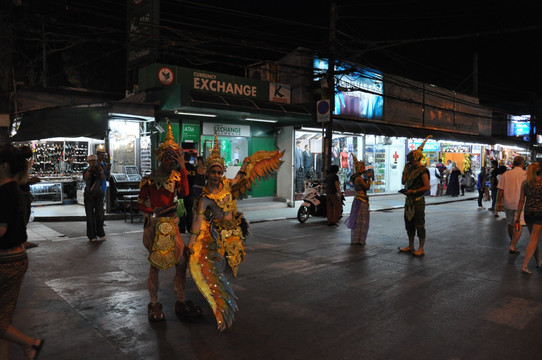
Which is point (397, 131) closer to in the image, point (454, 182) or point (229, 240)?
point (454, 182)

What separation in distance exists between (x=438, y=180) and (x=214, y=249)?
2405 cm

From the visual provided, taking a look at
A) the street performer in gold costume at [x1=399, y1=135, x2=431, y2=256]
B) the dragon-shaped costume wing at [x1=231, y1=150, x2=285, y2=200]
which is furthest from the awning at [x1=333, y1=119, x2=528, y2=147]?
the dragon-shaped costume wing at [x1=231, y1=150, x2=285, y2=200]

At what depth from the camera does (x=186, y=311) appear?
17.5 feet

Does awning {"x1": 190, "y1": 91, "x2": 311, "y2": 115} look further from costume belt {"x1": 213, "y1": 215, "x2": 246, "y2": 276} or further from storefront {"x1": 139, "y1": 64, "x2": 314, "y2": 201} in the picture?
costume belt {"x1": 213, "y1": 215, "x2": 246, "y2": 276}

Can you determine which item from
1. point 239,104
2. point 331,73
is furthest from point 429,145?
point 239,104

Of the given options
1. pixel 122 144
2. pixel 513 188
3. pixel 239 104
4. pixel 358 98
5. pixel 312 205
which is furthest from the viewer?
pixel 358 98

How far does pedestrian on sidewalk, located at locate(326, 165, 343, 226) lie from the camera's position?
13.7 meters

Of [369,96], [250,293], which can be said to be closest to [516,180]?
[250,293]

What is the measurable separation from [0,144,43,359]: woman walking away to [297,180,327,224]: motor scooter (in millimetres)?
11091

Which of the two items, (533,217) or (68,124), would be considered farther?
(68,124)

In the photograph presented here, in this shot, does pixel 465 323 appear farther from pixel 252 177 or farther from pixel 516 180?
pixel 516 180

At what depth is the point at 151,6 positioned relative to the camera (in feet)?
47.9

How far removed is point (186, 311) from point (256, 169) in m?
1.98

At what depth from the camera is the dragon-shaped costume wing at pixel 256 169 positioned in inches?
215
